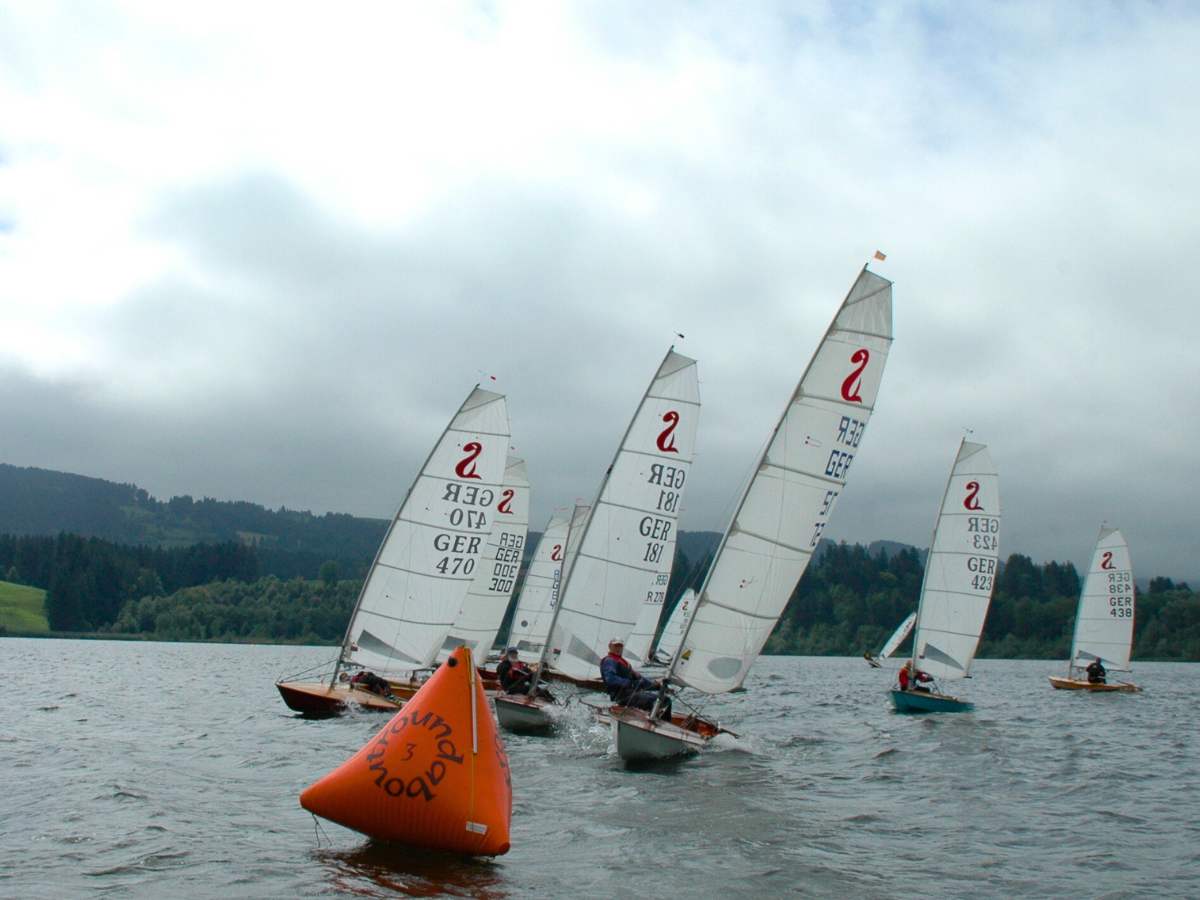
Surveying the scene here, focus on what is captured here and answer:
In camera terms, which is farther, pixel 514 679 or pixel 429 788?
pixel 514 679

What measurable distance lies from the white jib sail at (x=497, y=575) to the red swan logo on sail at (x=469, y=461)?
6860mm

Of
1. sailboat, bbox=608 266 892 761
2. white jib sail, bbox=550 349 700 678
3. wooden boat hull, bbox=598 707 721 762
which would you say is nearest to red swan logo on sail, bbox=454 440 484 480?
white jib sail, bbox=550 349 700 678

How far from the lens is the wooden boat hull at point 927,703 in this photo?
101 ft

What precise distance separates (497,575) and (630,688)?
16.1 metres

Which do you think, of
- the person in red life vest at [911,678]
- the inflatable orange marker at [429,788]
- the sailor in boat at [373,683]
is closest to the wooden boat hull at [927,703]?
the person in red life vest at [911,678]

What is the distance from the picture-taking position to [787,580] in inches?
800

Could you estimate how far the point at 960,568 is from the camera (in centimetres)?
3397

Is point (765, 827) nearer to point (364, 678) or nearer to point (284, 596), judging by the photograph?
point (364, 678)

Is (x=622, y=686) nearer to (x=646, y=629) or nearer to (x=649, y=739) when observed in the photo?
(x=649, y=739)

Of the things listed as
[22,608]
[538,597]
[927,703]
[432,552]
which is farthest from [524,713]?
[22,608]

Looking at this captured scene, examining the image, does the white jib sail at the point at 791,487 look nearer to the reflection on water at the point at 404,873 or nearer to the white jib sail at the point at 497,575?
A: the reflection on water at the point at 404,873

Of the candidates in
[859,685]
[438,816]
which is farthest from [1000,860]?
[859,685]

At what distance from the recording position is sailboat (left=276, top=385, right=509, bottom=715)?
26547mm

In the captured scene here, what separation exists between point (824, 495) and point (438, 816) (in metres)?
11.5
